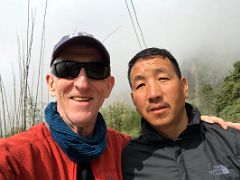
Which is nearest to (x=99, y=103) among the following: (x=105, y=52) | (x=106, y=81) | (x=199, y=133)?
(x=106, y=81)

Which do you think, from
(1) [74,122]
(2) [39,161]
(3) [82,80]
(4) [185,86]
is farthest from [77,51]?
(4) [185,86]

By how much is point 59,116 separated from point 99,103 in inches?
11.2

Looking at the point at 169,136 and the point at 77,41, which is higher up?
the point at 77,41

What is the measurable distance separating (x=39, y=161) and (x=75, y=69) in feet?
2.13

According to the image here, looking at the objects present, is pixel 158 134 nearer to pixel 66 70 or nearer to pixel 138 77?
pixel 138 77

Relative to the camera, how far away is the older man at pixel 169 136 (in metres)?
2.88

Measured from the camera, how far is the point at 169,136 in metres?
3.18

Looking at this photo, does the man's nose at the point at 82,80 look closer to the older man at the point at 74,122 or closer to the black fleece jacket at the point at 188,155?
the older man at the point at 74,122

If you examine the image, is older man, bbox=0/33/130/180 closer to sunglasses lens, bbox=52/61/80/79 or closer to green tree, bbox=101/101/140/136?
sunglasses lens, bbox=52/61/80/79

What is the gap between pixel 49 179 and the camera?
2240 mm

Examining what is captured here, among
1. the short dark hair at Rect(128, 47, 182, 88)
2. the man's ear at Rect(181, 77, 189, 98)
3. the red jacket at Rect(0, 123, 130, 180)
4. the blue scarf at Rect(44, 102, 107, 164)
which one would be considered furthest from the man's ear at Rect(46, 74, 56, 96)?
the man's ear at Rect(181, 77, 189, 98)

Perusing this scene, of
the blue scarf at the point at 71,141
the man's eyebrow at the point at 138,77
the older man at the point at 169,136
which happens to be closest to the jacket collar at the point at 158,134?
the older man at the point at 169,136

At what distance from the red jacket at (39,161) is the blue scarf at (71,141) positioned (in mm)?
43

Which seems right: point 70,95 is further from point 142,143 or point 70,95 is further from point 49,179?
point 142,143
